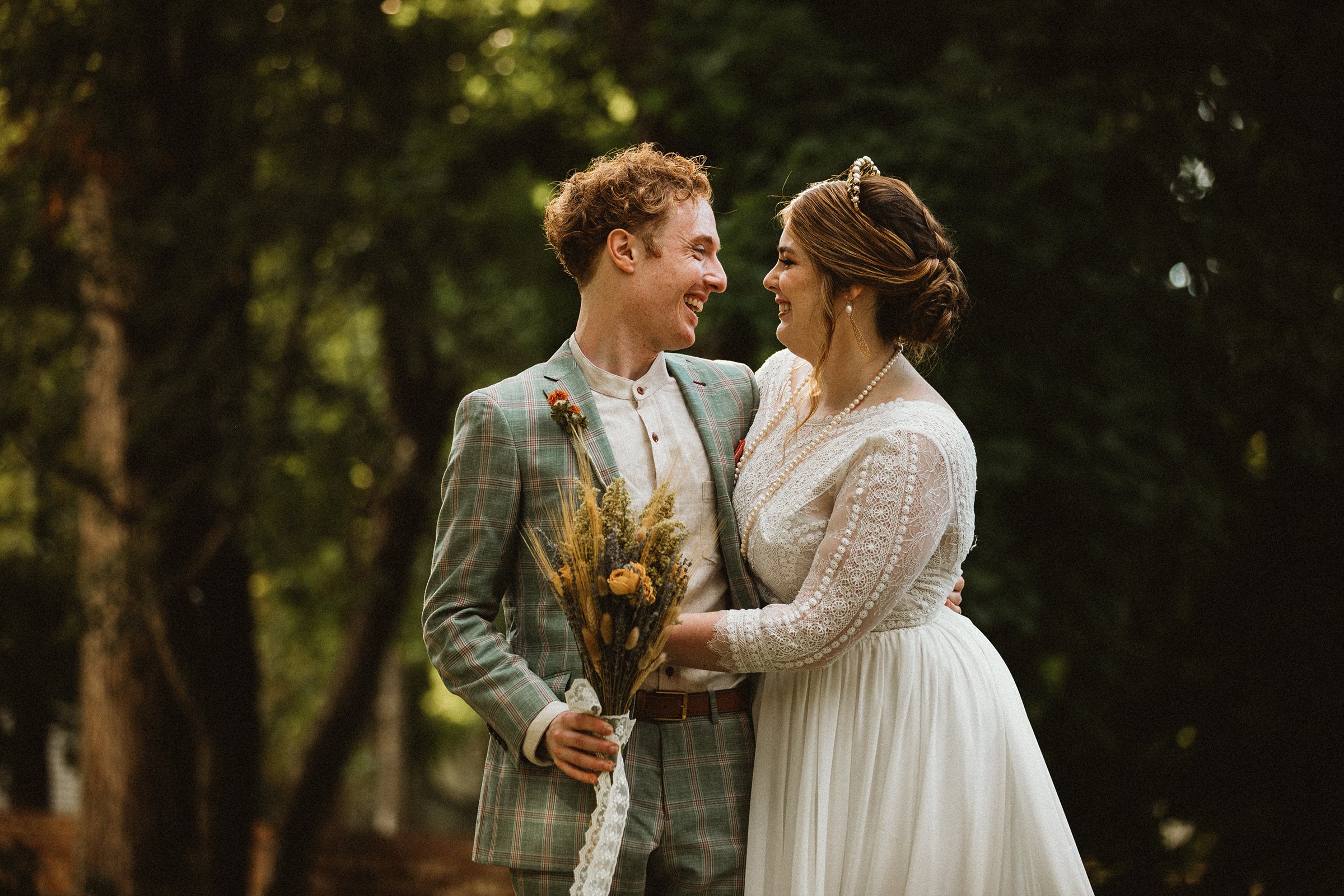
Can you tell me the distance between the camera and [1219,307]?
18.9 feet

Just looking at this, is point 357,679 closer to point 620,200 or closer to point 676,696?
point 676,696

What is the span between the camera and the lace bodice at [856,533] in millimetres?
2713

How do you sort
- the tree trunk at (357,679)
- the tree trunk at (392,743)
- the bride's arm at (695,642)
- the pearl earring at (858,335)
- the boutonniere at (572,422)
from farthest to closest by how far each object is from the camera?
the tree trunk at (392,743) < the tree trunk at (357,679) < the pearl earring at (858,335) < the boutonniere at (572,422) < the bride's arm at (695,642)

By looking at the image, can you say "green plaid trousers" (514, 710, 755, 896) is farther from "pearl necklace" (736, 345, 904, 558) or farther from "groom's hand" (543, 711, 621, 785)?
"pearl necklace" (736, 345, 904, 558)

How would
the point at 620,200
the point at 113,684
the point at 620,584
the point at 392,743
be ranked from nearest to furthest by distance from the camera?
the point at 620,584
the point at 620,200
the point at 113,684
the point at 392,743

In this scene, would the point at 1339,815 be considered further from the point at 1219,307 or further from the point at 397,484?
the point at 397,484

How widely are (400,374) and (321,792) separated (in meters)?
2.88

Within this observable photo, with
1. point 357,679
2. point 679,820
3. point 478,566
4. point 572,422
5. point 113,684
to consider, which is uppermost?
point 572,422

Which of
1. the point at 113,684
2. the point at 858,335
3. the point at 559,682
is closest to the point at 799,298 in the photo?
the point at 858,335

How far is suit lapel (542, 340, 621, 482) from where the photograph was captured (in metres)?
2.89

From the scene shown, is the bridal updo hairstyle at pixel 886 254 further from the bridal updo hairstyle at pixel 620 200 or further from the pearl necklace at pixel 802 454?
the bridal updo hairstyle at pixel 620 200

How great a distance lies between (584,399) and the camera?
298 cm

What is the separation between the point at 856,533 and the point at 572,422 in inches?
27.4

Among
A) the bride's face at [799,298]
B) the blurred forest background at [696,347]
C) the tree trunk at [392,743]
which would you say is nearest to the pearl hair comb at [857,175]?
the bride's face at [799,298]
